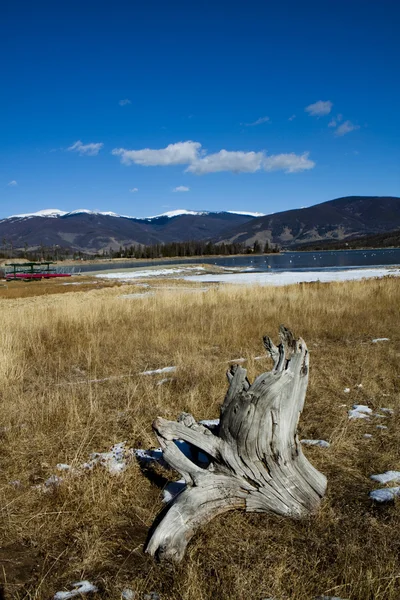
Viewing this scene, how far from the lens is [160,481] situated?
12.6 feet

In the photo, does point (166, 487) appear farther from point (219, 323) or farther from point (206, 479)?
point (219, 323)

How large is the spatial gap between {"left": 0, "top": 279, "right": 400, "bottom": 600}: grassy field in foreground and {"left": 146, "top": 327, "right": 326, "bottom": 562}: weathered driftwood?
0.14m

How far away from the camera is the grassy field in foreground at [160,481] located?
2.59 meters

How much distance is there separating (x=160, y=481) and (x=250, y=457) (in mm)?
1043

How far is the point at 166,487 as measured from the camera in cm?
367

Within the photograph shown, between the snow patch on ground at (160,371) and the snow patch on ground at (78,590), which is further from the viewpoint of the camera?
the snow patch on ground at (160,371)

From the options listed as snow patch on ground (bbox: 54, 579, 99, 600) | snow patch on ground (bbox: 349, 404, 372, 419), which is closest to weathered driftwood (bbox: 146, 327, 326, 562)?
snow patch on ground (bbox: 54, 579, 99, 600)

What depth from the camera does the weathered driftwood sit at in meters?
3.13

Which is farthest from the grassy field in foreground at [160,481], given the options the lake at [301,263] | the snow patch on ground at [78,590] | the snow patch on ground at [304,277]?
the lake at [301,263]

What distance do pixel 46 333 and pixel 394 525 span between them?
920cm

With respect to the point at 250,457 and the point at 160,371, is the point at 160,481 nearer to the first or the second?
the point at 250,457

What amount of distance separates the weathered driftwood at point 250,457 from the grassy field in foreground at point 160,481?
139mm

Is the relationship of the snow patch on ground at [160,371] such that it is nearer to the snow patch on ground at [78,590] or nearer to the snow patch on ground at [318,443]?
the snow patch on ground at [318,443]

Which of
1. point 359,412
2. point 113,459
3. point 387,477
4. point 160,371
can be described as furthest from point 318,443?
point 160,371
